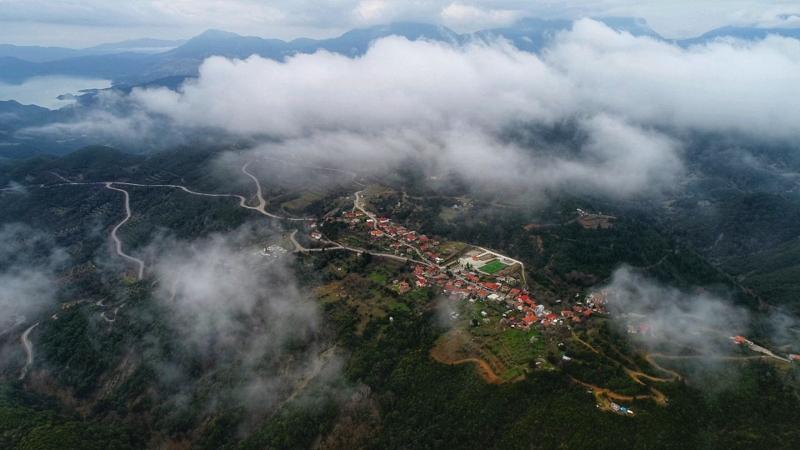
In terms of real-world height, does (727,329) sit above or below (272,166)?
above

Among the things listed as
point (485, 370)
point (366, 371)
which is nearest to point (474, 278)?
point (485, 370)

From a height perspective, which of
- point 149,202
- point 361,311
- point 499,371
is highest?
point 499,371

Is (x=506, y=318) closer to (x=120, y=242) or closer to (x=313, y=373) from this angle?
(x=313, y=373)

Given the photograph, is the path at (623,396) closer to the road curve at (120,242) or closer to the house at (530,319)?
the house at (530,319)

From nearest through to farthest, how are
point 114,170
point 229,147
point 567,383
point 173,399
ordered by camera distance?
point 567,383 < point 173,399 < point 114,170 < point 229,147

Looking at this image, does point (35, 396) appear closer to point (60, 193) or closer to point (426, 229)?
point (426, 229)

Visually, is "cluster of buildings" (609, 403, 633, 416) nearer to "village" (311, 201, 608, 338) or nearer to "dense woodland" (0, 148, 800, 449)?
"dense woodland" (0, 148, 800, 449)

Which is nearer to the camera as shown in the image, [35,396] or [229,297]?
[35,396]

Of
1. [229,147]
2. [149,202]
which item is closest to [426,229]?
[149,202]
